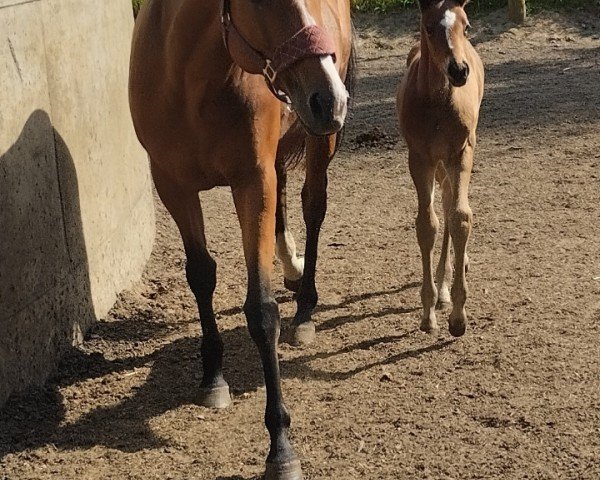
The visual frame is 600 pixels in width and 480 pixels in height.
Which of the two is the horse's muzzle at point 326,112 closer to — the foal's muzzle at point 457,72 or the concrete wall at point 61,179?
the foal's muzzle at point 457,72

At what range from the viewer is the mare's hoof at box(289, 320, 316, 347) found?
4859 mm

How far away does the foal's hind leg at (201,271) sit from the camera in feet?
13.8

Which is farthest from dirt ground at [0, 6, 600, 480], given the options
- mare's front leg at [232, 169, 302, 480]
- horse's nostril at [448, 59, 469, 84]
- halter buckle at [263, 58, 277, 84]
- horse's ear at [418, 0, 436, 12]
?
horse's ear at [418, 0, 436, 12]

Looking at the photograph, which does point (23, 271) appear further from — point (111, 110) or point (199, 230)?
point (111, 110)

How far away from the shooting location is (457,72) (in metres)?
4.15

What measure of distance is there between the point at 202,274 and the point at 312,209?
3.42 feet

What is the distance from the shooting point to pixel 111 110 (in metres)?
5.43

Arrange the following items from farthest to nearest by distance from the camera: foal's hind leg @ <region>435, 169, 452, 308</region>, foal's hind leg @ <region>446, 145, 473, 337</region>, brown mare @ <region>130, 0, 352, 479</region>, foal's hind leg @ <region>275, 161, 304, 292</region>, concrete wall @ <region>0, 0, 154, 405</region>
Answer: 1. foal's hind leg @ <region>275, 161, 304, 292</region>
2. foal's hind leg @ <region>435, 169, 452, 308</region>
3. foal's hind leg @ <region>446, 145, 473, 337</region>
4. concrete wall @ <region>0, 0, 154, 405</region>
5. brown mare @ <region>130, 0, 352, 479</region>

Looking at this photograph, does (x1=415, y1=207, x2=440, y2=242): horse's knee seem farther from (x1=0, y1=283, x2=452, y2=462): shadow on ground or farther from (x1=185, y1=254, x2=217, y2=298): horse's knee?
(x1=185, y1=254, x2=217, y2=298): horse's knee

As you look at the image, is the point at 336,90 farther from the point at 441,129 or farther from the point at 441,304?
the point at 441,304

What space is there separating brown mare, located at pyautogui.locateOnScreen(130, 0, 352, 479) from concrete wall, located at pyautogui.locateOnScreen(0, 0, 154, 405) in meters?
0.49

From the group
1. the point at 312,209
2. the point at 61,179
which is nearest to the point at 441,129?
the point at 312,209

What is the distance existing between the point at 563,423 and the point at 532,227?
99.5 inches

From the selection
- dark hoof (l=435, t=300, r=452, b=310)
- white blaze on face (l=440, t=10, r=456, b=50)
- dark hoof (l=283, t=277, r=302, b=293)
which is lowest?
dark hoof (l=283, t=277, r=302, b=293)
